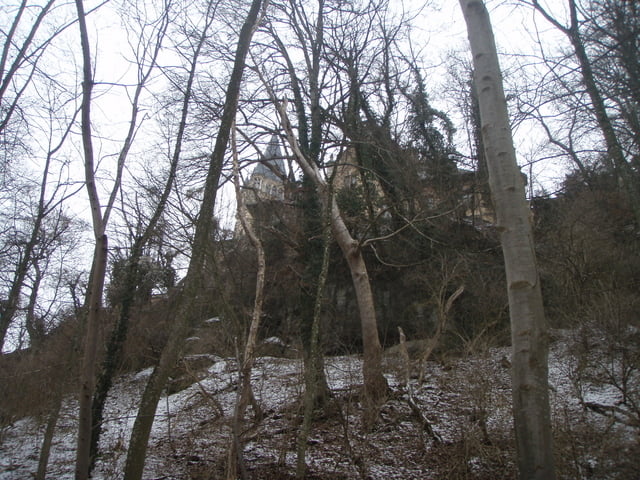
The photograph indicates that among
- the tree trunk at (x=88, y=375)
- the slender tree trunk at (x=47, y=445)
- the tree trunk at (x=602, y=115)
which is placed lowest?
the slender tree trunk at (x=47, y=445)

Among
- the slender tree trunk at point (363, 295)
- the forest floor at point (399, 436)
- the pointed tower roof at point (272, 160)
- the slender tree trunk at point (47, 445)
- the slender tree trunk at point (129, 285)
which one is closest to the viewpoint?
the forest floor at point (399, 436)

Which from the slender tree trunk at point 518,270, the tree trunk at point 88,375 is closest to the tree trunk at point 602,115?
the slender tree trunk at point 518,270

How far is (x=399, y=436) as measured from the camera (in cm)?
633

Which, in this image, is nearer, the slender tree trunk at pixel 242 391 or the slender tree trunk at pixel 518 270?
the slender tree trunk at pixel 518 270

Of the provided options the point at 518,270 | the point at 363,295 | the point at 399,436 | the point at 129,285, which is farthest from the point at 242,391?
the point at 518,270

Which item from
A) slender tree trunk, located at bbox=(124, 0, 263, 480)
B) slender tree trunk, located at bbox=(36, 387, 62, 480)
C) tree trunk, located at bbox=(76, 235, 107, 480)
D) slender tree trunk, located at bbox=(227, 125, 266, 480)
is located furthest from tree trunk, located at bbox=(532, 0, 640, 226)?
slender tree trunk, located at bbox=(36, 387, 62, 480)

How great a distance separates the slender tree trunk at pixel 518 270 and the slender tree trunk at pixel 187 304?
2979 mm

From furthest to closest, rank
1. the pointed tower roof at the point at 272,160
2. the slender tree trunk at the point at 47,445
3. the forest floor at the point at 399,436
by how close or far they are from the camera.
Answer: the pointed tower roof at the point at 272,160
the slender tree trunk at the point at 47,445
the forest floor at the point at 399,436

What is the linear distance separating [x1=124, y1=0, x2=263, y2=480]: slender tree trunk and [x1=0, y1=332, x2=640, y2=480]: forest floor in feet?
5.90

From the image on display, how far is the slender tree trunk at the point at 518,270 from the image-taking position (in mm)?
2553

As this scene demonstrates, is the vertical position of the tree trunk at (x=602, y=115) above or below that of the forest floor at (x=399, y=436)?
above

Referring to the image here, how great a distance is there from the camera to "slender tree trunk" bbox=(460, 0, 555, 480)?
8.38ft

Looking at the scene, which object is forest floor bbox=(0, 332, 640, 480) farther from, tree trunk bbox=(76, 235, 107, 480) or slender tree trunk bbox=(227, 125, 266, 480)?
tree trunk bbox=(76, 235, 107, 480)

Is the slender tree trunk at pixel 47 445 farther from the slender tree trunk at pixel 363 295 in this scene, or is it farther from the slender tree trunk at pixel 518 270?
the slender tree trunk at pixel 518 270
